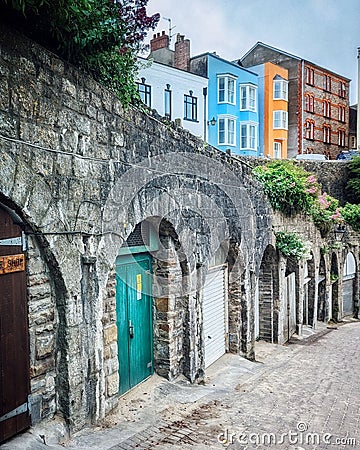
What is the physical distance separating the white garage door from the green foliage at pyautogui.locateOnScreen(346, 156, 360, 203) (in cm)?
1612

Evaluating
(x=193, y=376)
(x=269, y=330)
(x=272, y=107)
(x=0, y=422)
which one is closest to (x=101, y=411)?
(x=0, y=422)

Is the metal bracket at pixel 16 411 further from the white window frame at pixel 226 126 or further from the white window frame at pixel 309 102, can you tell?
the white window frame at pixel 309 102

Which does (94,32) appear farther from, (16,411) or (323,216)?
(323,216)

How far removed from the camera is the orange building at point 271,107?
28.1 meters

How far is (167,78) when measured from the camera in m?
21.5

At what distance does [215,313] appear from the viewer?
8.76m

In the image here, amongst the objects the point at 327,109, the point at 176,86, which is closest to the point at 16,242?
the point at 176,86

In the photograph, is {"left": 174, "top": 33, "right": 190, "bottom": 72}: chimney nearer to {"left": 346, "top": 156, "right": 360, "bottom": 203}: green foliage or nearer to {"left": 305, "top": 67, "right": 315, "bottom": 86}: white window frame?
{"left": 305, "top": 67, "right": 315, "bottom": 86}: white window frame

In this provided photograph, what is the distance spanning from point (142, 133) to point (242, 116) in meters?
22.0

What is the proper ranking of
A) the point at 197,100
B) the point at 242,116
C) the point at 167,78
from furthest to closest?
the point at 242,116, the point at 197,100, the point at 167,78

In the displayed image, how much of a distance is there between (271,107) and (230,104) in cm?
396

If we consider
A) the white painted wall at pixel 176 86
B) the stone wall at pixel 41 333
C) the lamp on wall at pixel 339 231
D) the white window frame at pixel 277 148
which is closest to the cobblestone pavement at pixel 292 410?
the stone wall at pixel 41 333

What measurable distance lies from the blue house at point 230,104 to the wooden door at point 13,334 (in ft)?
66.3

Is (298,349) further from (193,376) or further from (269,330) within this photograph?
(193,376)
